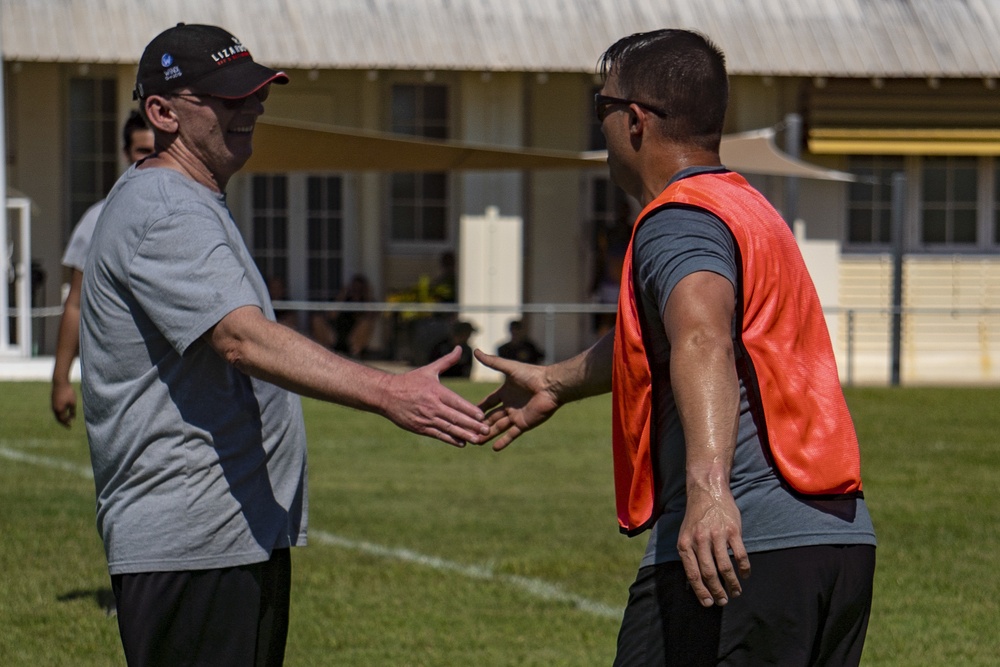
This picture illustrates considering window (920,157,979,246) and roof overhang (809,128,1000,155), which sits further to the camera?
window (920,157,979,246)

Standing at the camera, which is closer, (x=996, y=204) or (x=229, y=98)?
(x=229, y=98)

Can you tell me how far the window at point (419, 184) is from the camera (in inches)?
898

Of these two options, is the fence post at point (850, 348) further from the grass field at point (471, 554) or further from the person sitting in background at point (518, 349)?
the grass field at point (471, 554)

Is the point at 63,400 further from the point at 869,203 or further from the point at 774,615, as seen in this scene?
the point at 869,203

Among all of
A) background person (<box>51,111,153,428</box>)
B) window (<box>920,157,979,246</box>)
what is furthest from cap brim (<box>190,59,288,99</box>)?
window (<box>920,157,979,246</box>)

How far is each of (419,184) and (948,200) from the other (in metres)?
7.78

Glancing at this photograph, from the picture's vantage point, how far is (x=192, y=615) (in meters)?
3.51

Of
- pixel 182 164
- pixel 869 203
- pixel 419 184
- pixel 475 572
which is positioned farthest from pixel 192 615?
pixel 869 203

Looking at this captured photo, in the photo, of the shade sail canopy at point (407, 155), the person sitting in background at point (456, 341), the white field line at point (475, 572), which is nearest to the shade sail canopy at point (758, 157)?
the shade sail canopy at point (407, 155)

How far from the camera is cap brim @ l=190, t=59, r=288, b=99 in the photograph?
3553mm

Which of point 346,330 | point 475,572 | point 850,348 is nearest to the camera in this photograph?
point 475,572

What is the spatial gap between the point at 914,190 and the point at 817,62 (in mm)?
2792

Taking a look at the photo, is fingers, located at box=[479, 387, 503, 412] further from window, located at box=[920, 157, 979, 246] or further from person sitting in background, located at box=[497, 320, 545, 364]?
window, located at box=[920, 157, 979, 246]

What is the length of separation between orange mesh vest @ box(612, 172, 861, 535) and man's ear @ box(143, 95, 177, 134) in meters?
1.10
